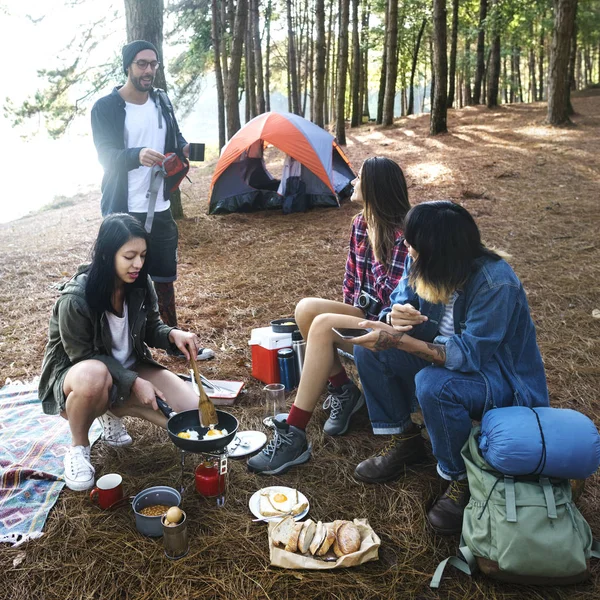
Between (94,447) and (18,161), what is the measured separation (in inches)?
904

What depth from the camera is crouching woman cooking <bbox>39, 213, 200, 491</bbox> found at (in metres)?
2.49

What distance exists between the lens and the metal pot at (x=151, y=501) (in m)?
2.21

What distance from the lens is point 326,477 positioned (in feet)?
8.48

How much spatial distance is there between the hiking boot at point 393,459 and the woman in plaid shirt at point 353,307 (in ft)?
1.03

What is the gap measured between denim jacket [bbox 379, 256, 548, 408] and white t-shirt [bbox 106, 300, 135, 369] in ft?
4.95

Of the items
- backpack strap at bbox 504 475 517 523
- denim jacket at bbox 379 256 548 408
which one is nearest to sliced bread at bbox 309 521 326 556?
backpack strap at bbox 504 475 517 523

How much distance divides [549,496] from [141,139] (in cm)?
319

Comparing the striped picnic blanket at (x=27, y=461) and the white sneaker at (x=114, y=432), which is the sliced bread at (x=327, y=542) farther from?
the white sneaker at (x=114, y=432)

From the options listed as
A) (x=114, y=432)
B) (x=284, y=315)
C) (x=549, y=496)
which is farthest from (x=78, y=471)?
(x=284, y=315)

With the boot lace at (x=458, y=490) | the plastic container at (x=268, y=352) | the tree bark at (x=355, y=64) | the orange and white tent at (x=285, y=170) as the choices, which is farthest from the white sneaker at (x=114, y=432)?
the tree bark at (x=355, y=64)

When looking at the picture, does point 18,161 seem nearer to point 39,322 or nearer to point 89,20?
point 89,20

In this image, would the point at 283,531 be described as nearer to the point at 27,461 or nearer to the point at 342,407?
the point at 342,407

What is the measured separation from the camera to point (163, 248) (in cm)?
390

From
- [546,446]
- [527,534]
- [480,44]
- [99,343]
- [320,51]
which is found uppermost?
[480,44]
